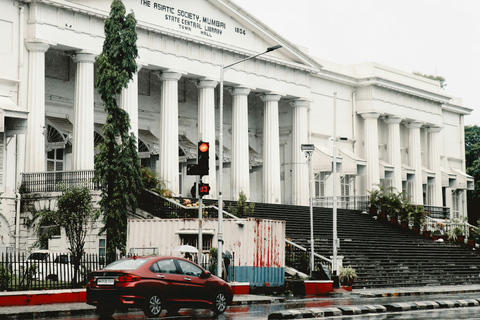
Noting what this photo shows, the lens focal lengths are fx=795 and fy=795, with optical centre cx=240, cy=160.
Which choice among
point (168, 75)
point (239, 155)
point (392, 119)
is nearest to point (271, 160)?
point (239, 155)

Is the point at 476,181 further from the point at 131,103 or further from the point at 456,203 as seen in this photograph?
the point at 131,103

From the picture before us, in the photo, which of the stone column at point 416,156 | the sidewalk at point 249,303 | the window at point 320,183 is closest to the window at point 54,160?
the sidewalk at point 249,303

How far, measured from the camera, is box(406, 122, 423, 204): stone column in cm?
6456

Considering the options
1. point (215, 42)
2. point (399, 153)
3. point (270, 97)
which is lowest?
point (399, 153)

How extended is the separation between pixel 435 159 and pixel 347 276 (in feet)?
118

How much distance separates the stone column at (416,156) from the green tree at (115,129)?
37806 millimetres

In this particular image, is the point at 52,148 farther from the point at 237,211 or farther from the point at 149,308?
the point at 149,308

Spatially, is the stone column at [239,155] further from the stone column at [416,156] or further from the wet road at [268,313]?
the wet road at [268,313]

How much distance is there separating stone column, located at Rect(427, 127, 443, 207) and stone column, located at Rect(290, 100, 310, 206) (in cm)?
1828

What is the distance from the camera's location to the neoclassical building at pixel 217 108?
1508 inches

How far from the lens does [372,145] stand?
60781 mm

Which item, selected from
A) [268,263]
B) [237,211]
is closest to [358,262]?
[237,211]

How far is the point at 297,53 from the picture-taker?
52.9 meters

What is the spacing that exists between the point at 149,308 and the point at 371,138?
42.9 meters
